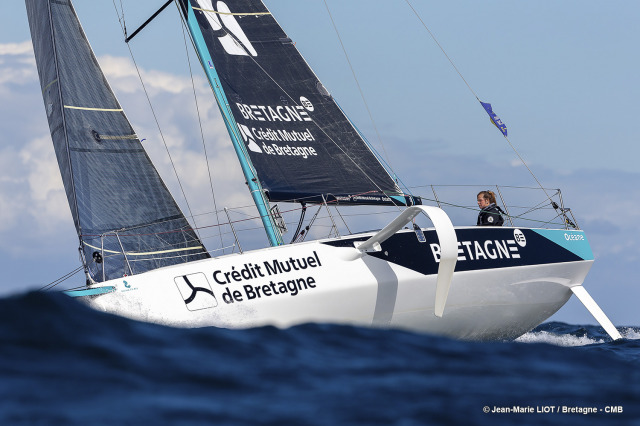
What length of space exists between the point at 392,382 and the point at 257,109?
7.07 meters

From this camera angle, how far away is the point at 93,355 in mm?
5215

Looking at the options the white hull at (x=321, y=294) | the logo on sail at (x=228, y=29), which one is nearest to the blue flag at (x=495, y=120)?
the white hull at (x=321, y=294)

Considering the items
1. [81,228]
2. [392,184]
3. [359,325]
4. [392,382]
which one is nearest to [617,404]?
[392,382]

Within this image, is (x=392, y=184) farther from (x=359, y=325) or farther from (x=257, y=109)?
(x=359, y=325)

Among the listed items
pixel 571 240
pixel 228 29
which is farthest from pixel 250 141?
pixel 571 240

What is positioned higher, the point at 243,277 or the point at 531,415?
the point at 243,277

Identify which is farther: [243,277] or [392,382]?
[243,277]

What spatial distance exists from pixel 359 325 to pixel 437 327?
1.17 metres

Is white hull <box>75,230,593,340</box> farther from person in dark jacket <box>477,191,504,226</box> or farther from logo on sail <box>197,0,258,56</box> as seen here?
logo on sail <box>197,0,258,56</box>

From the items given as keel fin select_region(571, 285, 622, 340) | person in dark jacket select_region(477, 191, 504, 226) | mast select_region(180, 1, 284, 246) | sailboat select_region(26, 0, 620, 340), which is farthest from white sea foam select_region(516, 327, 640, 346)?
mast select_region(180, 1, 284, 246)

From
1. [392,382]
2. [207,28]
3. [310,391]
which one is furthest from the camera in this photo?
[207,28]

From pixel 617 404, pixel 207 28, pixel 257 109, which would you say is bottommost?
pixel 617 404

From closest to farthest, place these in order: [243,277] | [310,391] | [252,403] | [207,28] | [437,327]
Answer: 1. [252,403]
2. [310,391]
3. [243,277]
4. [437,327]
5. [207,28]

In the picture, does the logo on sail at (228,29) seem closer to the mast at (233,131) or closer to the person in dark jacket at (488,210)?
the mast at (233,131)
